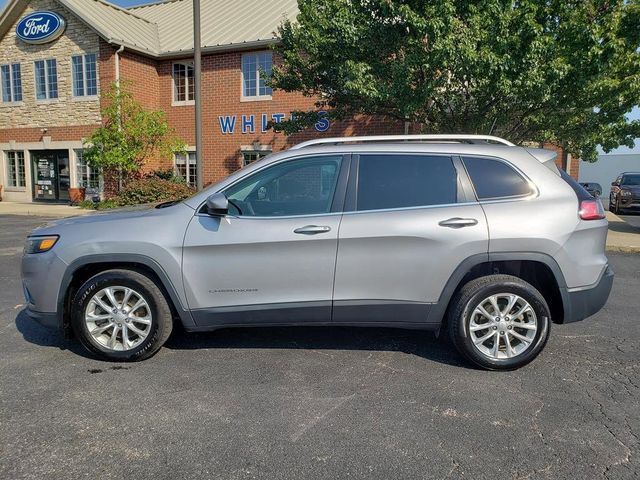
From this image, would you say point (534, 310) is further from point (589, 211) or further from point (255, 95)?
point (255, 95)

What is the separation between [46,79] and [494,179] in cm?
2149

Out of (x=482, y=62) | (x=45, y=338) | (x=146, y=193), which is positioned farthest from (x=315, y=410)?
(x=146, y=193)

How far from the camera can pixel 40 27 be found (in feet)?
65.1

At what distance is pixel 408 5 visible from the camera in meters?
9.17

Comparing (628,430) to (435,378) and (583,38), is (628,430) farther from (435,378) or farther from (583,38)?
(583,38)

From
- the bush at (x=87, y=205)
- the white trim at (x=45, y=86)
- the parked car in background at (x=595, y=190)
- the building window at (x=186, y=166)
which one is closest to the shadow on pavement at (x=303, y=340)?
the parked car in background at (x=595, y=190)

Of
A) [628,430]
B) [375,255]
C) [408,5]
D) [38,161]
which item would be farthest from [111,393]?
[38,161]

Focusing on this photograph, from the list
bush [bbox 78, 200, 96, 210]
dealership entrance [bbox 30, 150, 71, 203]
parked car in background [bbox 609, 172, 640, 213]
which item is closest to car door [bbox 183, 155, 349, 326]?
bush [bbox 78, 200, 96, 210]

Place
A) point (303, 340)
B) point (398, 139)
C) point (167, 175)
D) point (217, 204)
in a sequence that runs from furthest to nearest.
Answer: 1. point (167, 175)
2. point (303, 340)
3. point (398, 139)
4. point (217, 204)

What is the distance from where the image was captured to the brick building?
17609mm

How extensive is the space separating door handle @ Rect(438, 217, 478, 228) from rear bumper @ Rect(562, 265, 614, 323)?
3.07 ft

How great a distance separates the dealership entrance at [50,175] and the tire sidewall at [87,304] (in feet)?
62.2

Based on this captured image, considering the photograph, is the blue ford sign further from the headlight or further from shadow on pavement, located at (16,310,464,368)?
the headlight

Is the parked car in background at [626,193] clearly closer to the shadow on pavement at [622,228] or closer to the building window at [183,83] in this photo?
the shadow on pavement at [622,228]
